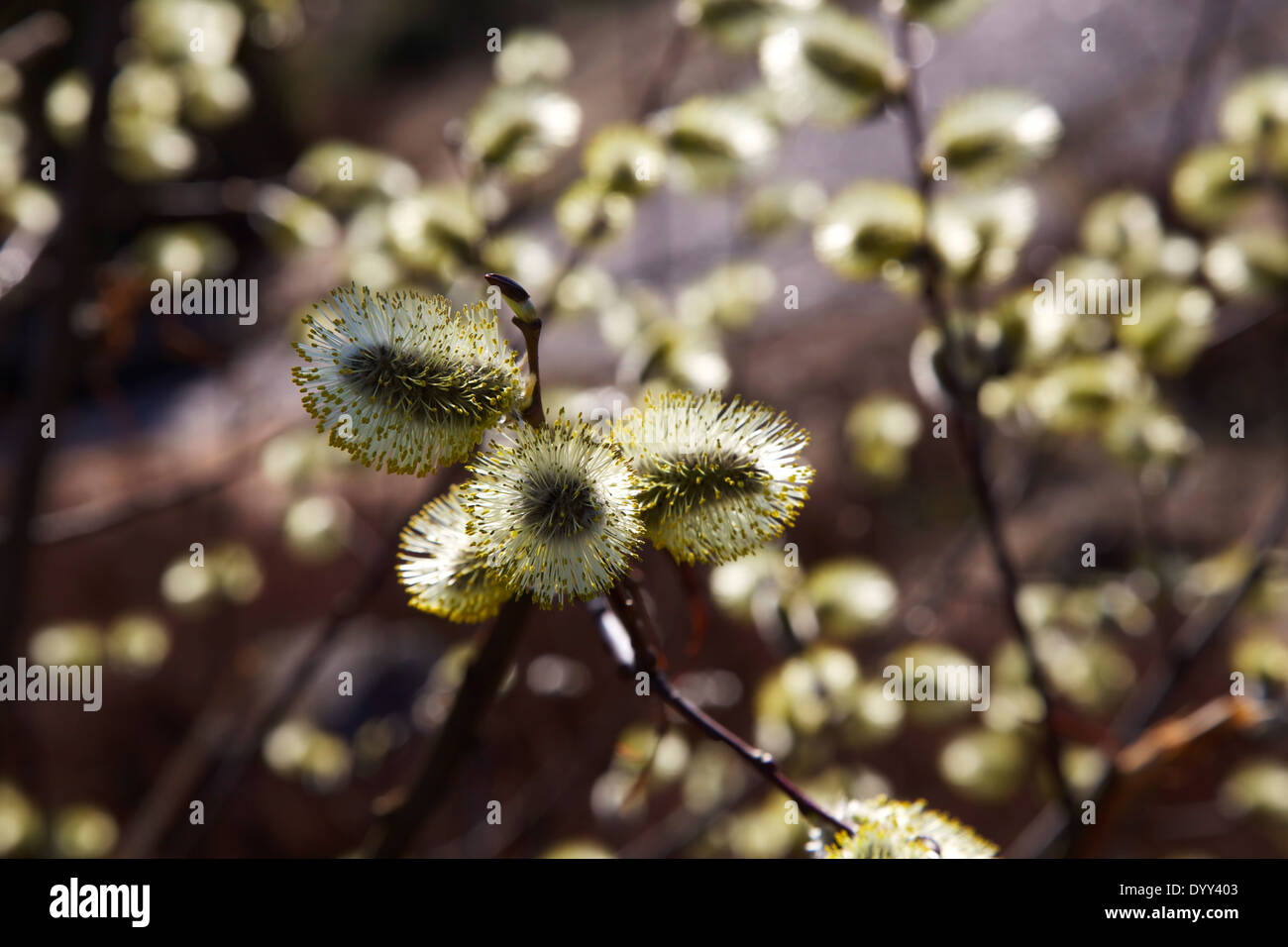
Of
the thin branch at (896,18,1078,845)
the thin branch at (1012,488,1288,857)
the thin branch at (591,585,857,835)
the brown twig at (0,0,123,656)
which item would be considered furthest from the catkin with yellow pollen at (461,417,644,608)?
the brown twig at (0,0,123,656)

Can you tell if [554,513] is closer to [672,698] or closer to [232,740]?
[672,698]

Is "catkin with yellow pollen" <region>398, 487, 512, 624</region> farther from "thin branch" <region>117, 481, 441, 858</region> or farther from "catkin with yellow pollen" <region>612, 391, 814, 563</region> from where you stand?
"thin branch" <region>117, 481, 441, 858</region>

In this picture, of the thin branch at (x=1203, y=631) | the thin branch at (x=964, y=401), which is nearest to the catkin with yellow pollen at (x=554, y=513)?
the thin branch at (x=964, y=401)

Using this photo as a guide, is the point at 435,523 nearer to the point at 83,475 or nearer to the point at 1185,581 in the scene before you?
the point at 1185,581

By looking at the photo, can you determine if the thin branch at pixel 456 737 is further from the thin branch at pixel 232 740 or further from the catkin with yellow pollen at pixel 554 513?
the thin branch at pixel 232 740

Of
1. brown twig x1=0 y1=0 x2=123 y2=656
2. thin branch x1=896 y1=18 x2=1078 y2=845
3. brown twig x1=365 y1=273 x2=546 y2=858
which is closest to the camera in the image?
brown twig x1=365 y1=273 x2=546 y2=858
